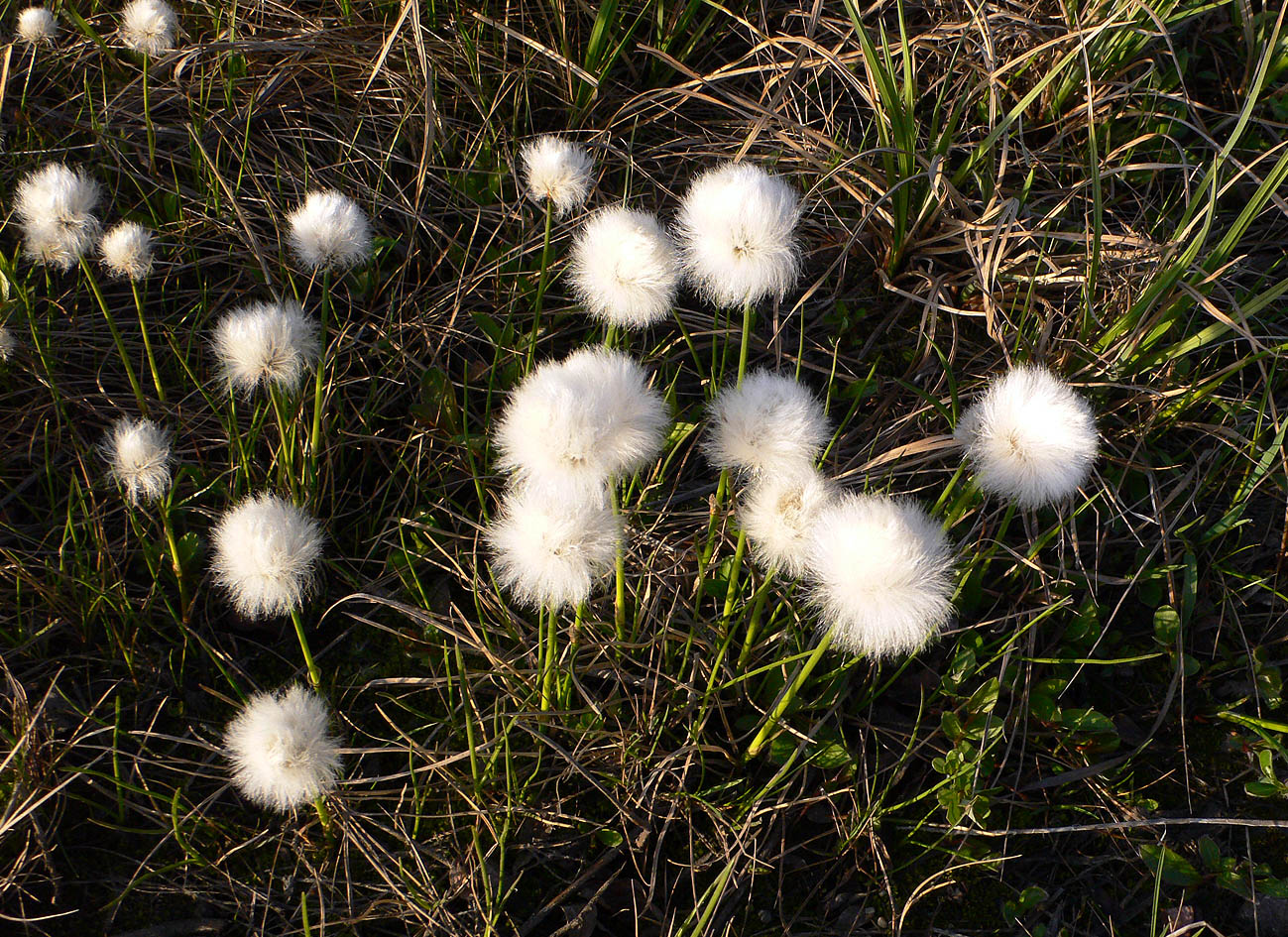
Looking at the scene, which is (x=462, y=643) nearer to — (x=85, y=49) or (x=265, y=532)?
(x=265, y=532)

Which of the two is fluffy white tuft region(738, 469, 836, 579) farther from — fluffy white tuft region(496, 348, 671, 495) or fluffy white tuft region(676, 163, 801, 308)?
fluffy white tuft region(676, 163, 801, 308)

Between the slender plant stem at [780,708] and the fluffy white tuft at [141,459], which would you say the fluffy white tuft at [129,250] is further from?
the slender plant stem at [780,708]

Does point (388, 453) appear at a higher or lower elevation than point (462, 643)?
higher

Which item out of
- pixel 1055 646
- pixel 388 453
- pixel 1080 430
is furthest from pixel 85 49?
pixel 1055 646

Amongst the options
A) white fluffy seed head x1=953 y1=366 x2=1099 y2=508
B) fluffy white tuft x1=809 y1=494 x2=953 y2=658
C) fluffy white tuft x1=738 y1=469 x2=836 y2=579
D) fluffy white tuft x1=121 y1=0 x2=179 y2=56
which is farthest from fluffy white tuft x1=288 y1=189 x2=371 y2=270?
white fluffy seed head x1=953 y1=366 x2=1099 y2=508

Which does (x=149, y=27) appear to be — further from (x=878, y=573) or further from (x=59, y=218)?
(x=878, y=573)
